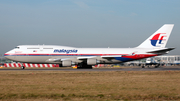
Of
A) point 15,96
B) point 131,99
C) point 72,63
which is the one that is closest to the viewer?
point 131,99

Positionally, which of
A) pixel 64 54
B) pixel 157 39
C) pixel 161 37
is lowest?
pixel 64 54

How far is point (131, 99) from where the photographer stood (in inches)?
433

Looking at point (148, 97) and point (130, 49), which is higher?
point (130, 49)

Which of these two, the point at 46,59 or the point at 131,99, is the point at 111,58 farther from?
the point at 131,99

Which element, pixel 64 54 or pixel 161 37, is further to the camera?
pixel 161 37

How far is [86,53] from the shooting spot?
149ft

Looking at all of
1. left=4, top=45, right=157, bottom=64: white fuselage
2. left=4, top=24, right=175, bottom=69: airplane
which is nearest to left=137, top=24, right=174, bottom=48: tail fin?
left=4, top=24, right=175, bottom=69: airplane

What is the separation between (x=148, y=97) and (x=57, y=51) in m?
34.7

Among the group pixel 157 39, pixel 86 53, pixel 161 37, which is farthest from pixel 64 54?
pixel 161 37

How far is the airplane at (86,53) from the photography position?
44.1 m

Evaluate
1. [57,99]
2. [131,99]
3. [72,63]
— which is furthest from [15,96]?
[72,63]

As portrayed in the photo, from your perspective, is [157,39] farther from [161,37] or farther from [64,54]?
[64,54]

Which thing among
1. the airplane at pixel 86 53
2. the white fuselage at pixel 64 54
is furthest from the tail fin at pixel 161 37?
the white fuselage at pixel 64 54

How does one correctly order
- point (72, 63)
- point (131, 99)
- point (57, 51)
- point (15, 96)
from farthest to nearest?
point (57, 51)
point (72, 63)
point (15, 96)
point (131, 99)
